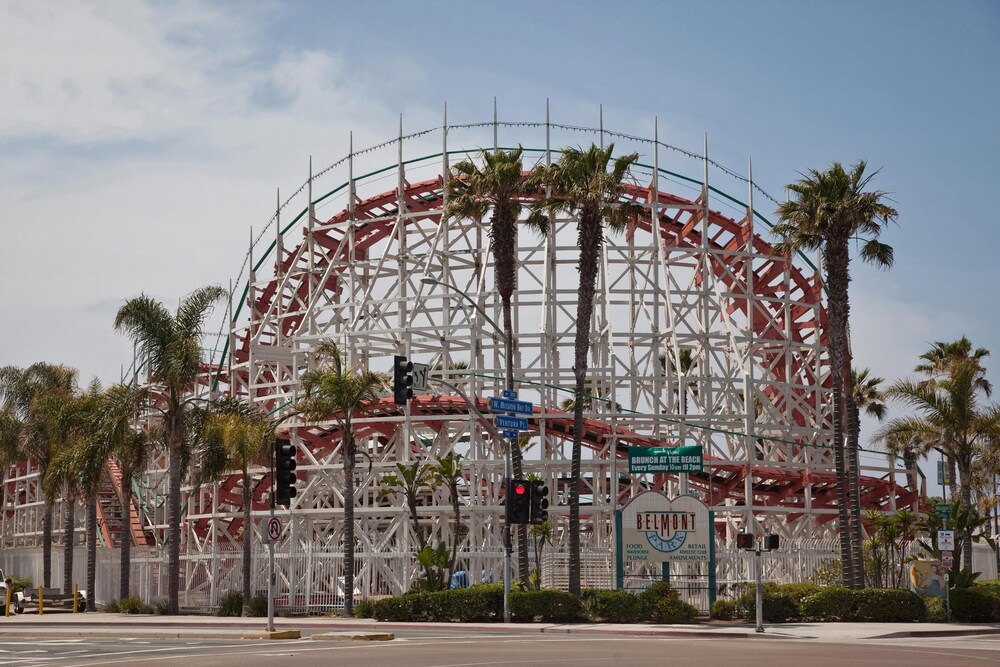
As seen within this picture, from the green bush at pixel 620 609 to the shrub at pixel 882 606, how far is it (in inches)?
208

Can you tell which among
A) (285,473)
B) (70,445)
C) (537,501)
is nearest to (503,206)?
(537,501)

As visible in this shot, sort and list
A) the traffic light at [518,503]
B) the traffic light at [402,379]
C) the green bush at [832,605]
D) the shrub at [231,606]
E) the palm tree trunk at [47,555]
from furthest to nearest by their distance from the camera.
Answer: the palm tree trunk at [47,555]
the shrub at [231,606]
the green bush at [832,605]
the traffic light at [518,503]
the traffic light at [402,379]

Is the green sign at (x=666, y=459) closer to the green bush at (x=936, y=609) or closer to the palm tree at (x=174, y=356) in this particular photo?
the green bush at (x=936, y=609)

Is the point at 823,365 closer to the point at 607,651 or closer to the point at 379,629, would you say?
the point at 379,629

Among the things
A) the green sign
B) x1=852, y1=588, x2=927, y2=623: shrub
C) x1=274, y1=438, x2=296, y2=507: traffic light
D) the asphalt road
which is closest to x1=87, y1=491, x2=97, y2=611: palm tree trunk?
x1=274, y1=438, x2=296, y2=507: traffic light

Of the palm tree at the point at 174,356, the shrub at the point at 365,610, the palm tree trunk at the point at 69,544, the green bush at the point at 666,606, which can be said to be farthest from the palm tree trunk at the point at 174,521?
the green bush at the point at 666,606

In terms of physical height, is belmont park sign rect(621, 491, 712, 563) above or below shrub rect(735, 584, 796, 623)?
above

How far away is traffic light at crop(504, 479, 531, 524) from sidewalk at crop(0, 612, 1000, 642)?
8.24ft

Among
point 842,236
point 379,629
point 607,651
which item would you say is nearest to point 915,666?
point 607,651

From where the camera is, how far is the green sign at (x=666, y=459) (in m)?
35.3

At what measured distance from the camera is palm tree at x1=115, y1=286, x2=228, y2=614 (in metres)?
40.3

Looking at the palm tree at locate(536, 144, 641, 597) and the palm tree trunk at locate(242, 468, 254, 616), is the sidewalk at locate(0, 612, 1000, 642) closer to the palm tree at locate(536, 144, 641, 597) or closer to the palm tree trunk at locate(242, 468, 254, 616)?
the palm tree trunk at locate(242, 468, 254, 616)

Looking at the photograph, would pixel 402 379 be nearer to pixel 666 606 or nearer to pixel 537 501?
pixel 537 501

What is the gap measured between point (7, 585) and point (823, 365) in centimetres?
3545
